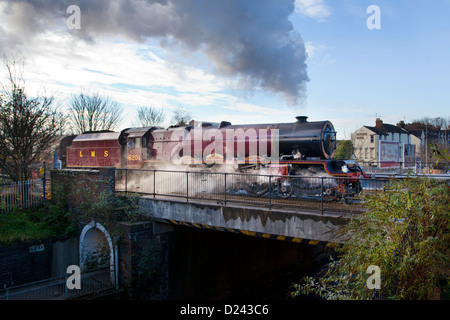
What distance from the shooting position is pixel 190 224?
36.9 ft

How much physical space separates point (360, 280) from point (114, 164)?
15.8 meters

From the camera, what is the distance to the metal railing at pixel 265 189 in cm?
986

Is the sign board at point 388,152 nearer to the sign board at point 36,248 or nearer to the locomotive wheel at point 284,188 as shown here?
the locomotive wheel at point 284,188

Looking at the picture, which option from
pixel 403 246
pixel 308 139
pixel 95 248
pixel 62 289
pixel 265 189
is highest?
pixel 308 139

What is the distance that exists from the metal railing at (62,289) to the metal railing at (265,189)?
3.54 metres

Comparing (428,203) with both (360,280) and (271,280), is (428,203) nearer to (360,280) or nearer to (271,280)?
(360,280)

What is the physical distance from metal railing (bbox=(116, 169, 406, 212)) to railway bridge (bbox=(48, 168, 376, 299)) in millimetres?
40

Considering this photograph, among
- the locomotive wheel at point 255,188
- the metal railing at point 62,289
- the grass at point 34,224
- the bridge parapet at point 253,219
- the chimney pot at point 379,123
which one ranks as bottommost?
the metal railing at point 62,289

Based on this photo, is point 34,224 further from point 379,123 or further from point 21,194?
point 379,123

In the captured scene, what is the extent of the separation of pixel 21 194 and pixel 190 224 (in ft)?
28.9

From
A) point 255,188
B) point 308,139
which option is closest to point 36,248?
point 255,188

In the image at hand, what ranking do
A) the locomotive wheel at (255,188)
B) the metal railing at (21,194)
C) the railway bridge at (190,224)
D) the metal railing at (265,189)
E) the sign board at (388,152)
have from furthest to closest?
the sign board at (388,152), the metal railing at (21,194), the locomotive wheel at (255,188), the metal railing at (265,189), the railway bridge at (190,224)

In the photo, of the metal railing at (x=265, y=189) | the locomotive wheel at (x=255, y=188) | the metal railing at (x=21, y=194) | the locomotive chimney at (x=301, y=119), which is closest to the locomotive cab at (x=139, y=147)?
the metal railing at (x=265, y=189)

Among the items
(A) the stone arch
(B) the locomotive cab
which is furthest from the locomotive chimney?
(A) the stone arch
